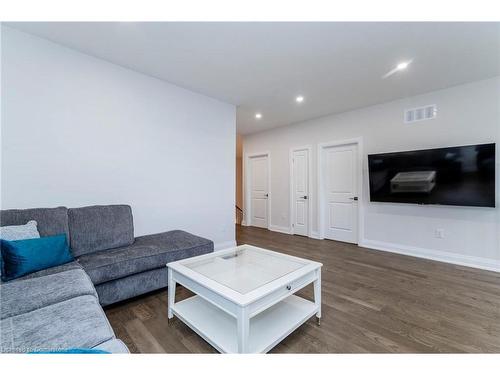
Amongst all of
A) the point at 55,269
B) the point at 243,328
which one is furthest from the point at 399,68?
the point at 55,269

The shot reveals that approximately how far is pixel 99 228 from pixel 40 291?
0.96 meters

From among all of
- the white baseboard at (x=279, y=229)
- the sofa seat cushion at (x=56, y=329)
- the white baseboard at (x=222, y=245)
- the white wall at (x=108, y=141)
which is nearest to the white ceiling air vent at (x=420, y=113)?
the white wall at (x=108, y=141)

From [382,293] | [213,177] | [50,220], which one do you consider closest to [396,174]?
[382,293]

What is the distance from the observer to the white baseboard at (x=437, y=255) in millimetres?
2875

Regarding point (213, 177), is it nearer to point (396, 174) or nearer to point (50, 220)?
point (50, 220)

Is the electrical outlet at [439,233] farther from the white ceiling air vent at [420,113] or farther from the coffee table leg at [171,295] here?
the coffee table leg at [171,295]

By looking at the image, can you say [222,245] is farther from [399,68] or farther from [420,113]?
[420,113]

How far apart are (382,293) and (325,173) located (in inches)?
103

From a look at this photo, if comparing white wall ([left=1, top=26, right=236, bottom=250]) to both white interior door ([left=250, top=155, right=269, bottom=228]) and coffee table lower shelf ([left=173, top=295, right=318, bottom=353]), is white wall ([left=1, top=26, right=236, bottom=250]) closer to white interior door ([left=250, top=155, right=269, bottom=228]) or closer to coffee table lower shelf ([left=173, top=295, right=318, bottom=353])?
coffee table lower shelf ([left=173, top=295, right=318, bottom=353])

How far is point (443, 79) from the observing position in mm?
2904

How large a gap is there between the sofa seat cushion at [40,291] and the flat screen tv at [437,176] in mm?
3924

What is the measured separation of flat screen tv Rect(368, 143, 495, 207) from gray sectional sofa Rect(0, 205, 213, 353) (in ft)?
9.69

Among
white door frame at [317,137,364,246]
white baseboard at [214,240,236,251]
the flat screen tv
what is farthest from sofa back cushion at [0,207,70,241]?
the flat screen tv

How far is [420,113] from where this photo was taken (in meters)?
3.38
